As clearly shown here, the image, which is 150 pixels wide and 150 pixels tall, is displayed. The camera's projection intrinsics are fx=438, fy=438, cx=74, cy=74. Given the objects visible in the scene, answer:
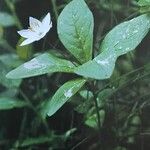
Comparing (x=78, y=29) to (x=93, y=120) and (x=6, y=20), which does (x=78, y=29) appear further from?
(x=6, y=20)

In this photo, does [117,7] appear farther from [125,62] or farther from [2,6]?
[2,6]

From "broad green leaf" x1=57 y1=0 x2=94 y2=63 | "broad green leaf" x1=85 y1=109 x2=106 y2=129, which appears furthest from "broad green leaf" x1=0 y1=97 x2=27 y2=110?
"broad green leaf" x1=57 y1=0 x2=94 y2=63

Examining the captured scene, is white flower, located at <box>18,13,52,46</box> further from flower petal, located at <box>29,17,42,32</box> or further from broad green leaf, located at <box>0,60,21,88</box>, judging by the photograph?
broad green leaf, located at <box>0,60,21,88</box>

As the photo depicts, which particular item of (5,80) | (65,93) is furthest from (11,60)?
(65,93)

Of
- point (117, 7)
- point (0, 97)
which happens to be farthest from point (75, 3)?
point (0, 97)

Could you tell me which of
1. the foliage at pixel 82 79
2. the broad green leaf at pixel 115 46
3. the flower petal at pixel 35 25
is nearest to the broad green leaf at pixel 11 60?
the foliage at pixel 82 79
